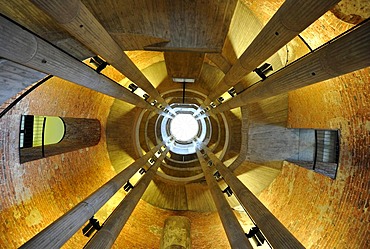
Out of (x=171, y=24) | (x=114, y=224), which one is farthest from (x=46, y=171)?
(x=171, y=24)

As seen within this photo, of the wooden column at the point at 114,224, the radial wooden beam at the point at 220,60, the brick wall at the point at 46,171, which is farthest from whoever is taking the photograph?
the radial wooden beam at the point at 220,60

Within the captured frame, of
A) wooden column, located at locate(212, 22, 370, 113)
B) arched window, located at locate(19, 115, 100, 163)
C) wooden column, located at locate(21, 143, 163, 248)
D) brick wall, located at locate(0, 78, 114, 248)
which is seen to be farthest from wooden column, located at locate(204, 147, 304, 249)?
arched window, located at locate(19, 115, 100, 163)

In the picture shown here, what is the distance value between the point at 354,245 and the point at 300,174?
8.66ft

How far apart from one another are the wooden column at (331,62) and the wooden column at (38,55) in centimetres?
347

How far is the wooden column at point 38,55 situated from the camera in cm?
324

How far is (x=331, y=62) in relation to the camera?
347cm

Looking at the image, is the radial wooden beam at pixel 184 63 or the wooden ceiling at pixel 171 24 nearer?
the wooden ceiling at pixel 171 24

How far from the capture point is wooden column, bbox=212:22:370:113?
297 centimetres

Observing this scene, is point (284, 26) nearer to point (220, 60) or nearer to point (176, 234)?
point (220, 60)

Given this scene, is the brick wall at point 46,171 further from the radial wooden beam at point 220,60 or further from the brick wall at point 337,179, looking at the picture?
the brick wall at point 337,179

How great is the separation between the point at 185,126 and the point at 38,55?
21169mm

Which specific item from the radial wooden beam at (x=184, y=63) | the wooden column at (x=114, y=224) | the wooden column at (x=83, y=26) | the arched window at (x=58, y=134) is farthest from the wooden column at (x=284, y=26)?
the arched window at (x=58, y=134)

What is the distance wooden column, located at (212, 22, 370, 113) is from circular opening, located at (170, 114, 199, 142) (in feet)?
58.7

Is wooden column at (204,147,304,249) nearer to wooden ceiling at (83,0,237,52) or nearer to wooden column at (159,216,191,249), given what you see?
wooden column at (159,216,191,249)
